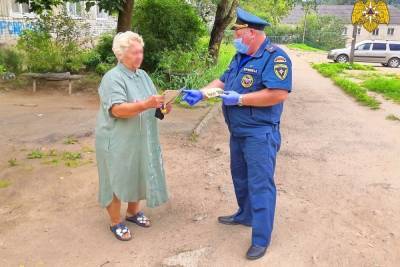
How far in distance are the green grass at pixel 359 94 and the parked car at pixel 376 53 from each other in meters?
11.8

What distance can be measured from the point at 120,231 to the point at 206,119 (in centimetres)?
448

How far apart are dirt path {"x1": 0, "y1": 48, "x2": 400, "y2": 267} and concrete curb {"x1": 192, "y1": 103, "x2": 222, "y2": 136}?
0.18m

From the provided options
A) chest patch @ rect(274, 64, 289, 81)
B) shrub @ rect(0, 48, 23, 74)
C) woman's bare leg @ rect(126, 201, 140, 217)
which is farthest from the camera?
shrub @ rect(0, 48, 23, 74)

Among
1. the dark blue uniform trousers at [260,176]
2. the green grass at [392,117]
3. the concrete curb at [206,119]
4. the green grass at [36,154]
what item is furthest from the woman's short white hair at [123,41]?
the green grass at [392,117]

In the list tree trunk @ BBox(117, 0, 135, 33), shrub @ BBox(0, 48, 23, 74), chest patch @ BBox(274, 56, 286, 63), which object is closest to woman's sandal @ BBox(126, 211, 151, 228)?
chest patch @ BBox(274, 56, 286, 63)

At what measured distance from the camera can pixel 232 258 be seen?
360 cm

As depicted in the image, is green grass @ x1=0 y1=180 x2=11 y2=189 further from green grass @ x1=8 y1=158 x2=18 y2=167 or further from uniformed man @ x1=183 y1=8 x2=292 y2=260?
uniformed man @ x1=183 y1=8 x2=292 y2=260

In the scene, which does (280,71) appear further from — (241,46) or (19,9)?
(19,9)

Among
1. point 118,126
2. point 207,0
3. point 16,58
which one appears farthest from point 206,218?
point 207,0

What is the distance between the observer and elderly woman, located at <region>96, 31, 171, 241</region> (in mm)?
3336

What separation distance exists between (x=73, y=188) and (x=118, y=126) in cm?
180

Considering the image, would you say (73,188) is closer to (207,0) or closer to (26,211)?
(26,211)

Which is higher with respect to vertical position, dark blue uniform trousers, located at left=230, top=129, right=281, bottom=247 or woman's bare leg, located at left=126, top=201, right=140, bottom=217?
dark blue uniform trousers, located at left=230, top=129, right=281, bottom=247

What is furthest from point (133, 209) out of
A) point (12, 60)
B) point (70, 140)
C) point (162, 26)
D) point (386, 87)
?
point (386, 87)
